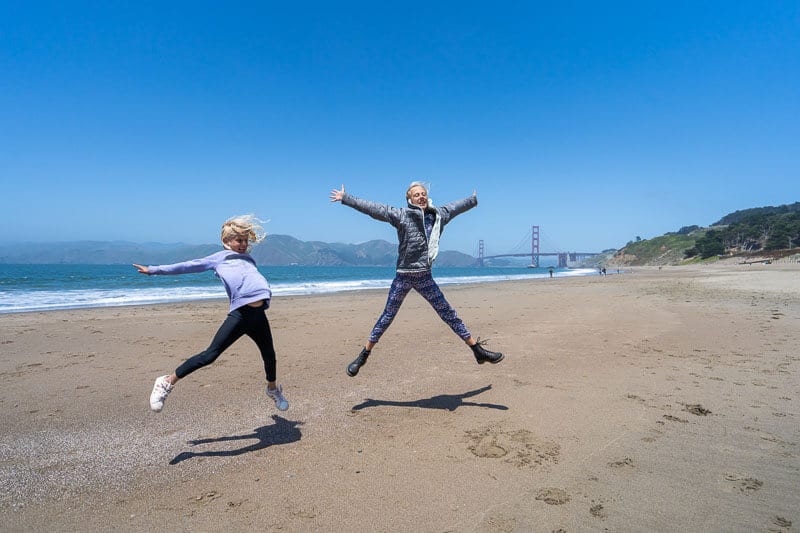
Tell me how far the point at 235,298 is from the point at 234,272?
24cm

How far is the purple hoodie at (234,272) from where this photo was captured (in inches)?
138

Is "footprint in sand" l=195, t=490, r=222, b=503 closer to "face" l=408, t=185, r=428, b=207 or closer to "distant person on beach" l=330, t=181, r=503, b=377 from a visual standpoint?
"distant person on beach" l=330, t=181, r=503, b=377

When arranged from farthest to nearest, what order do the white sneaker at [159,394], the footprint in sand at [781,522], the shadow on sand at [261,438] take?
the white sneaker at [159,394] → the shadow on sand at [261,438] → the footprint in sand at [781,522]

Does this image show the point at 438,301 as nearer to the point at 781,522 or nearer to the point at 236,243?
the point at 236,243

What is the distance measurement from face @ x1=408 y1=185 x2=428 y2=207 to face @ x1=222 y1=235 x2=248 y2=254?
5.69 ft

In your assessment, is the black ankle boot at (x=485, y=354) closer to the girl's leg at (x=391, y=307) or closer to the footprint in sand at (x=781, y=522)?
the girl's leg at (x=391, y=307)

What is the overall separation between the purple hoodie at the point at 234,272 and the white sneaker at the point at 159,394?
83 centimetres

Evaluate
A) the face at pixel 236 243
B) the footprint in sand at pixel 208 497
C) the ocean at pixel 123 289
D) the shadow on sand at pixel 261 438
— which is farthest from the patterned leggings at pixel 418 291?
the ocean at pixel 123 289

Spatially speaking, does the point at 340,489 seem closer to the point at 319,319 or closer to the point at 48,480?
the point at 48,480

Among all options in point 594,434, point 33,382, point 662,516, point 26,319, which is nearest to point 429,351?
point 594,434

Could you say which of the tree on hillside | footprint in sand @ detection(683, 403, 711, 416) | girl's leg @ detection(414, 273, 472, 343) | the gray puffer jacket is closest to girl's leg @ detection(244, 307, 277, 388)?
the gray puffer jacket

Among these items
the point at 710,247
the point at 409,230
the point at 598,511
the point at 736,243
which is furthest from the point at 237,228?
the point at 736,243

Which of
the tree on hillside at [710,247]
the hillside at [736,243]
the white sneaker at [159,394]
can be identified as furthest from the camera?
the tree on hillside at [710,247]

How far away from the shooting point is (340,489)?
2.70 meters
